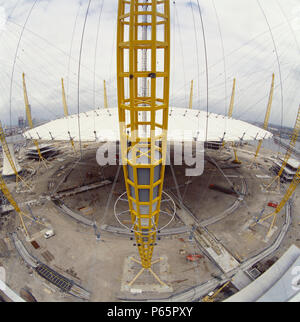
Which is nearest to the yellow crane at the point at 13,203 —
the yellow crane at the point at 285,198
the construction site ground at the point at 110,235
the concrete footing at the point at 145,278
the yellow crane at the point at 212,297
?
the construction site ground at the point at 110,235

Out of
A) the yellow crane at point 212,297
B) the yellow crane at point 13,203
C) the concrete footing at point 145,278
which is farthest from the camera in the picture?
the yellow crane at point 13,203

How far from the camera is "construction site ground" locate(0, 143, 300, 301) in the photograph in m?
24.3

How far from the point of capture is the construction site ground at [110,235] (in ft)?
79.8

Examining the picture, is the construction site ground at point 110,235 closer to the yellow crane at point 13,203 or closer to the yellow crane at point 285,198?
the yellow crane at point 13,203

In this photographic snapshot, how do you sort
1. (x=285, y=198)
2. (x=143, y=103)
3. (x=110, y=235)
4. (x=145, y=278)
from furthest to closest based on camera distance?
(x=285, y=198) → (x=110, y=235) → (x=145, y=278) → (x=143, y=103)

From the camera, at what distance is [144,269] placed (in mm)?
25688

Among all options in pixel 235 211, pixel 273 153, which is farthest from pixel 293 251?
pixel 273 153

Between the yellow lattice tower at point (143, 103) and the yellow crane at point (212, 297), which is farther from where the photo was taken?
the yellow crane at point (212, 297)

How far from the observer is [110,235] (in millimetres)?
32094

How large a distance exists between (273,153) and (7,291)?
321ft
